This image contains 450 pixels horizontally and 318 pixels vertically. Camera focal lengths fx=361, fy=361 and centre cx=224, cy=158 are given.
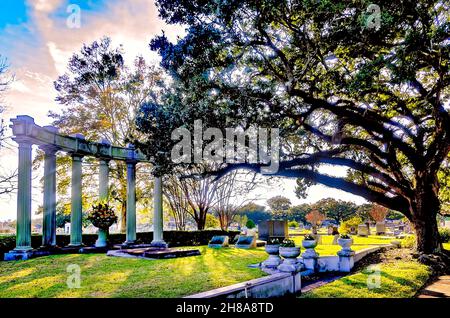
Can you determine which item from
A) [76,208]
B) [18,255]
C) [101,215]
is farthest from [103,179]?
[18,255]

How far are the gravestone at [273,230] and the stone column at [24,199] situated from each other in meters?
17.5

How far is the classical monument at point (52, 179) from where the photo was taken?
16.2m

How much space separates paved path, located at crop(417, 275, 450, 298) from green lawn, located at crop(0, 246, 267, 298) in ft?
15.1

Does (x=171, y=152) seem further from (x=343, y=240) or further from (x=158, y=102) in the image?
(x=343, y=240)

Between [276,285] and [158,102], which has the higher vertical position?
[158,102]

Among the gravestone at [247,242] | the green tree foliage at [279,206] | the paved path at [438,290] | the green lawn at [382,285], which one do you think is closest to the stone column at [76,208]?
the gravestone at [247,242]

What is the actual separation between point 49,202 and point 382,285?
15721 mm

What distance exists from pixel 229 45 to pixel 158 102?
13.6ft

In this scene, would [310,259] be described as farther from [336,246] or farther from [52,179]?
[52,179]

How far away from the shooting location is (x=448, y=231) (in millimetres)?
28922

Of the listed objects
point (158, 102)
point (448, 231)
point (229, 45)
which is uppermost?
point (229, 45)

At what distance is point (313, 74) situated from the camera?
1359 cm
